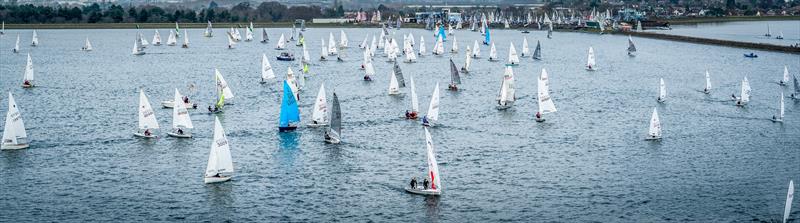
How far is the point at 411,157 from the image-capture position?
174ft

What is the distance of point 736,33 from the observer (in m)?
193

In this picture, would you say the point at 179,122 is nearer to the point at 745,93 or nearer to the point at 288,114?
the point at 288,114

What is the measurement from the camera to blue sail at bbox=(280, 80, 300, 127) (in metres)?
59.4

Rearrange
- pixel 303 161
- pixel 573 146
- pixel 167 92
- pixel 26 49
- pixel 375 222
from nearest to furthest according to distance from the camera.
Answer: pixel 375 222, pixel 303 161, pixel 573 146, pixel 167 92, pixel 26 49

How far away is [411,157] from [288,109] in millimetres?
11015

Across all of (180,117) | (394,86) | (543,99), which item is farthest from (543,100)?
(180,117)

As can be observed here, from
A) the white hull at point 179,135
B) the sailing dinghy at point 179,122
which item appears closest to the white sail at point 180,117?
the sailing dinghy at point 179,122

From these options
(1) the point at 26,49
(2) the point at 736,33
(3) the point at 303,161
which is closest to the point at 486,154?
(3) the point at 303,161

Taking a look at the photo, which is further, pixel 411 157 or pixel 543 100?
pixel 543 100

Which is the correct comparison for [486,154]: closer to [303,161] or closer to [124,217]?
[303,161]

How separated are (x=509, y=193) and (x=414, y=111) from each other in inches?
860

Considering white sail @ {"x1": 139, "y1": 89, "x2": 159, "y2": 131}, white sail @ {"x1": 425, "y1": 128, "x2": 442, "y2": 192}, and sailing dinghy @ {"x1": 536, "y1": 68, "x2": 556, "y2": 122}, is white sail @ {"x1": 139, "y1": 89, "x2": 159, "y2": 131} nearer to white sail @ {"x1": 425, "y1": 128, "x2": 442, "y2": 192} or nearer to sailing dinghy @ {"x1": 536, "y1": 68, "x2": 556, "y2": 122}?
white sail @ {"x1": 425, "y1": 128, "x2": 442, "y2": 192}

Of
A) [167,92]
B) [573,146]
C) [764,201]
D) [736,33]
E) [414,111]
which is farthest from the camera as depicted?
[736,33]

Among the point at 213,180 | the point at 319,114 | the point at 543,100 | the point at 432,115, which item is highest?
the point at 543,100
